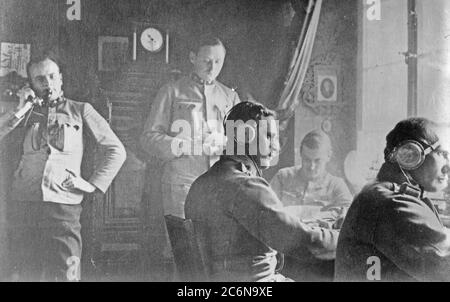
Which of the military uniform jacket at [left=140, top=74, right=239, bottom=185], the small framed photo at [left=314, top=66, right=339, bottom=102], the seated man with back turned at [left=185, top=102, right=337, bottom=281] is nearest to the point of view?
the seated man with back turned at [left=185, top=102, right=337, bottom=281]

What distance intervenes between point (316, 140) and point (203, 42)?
2.18 ft

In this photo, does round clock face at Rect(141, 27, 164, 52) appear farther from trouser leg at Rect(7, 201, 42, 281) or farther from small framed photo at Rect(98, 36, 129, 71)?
trouser leg at Rect(7, 201, 42, 281)

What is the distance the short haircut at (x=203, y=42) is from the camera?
266 cm

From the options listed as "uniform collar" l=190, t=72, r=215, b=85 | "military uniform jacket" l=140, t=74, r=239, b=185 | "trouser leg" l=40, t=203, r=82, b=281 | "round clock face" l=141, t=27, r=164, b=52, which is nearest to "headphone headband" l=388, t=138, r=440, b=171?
"military uniform jacket" l=140, t=74, r=239, b=185

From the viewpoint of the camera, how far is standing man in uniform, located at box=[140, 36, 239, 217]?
2.64 metres

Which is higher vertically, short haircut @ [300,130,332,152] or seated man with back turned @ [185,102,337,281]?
short haircut @ [300,130,332,152]

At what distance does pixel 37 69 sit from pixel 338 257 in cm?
151

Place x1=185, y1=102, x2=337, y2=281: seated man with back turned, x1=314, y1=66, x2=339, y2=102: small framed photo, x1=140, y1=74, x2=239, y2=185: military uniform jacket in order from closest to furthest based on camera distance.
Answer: x1=185, y1=102, x2=337, y2=281: seated man with back turned < x1=140, y1=74, x2=239, y2=185: military uniform jacket < x1=314, y1=66, x2=339, y2=102: small framed photo

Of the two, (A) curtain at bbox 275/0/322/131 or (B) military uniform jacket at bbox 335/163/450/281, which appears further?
(A) curtain at bbox 275/0/322/131

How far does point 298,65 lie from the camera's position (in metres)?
2.74

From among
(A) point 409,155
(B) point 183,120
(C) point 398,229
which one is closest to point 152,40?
(B) point 183,120

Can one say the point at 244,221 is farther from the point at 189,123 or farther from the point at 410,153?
the point at 410,153

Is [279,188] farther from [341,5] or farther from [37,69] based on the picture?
[37,69]

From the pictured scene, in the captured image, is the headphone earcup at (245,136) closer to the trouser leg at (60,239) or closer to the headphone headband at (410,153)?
the headphone headband at (410,153)
